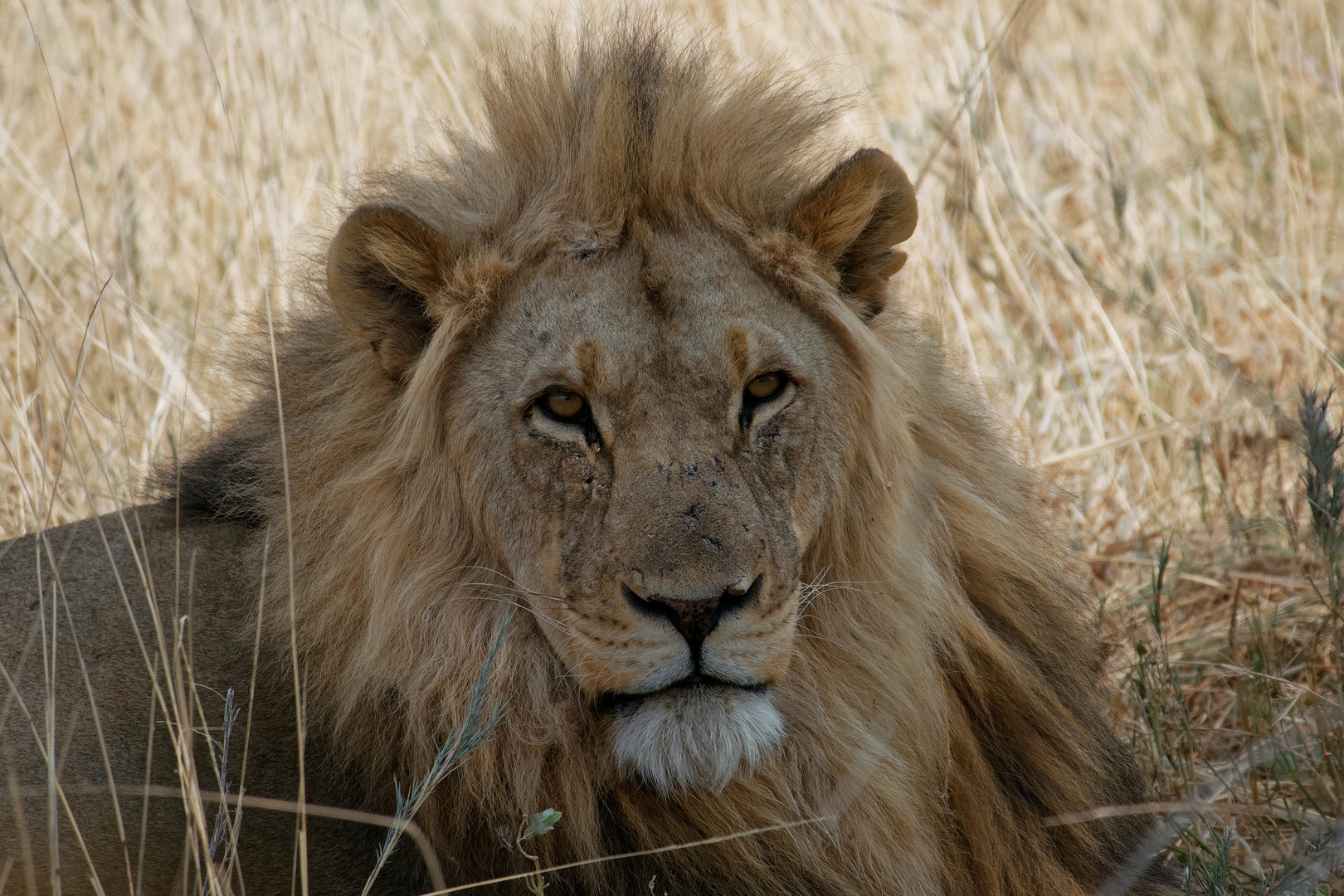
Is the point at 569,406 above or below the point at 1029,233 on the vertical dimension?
below

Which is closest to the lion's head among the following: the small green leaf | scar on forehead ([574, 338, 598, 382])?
scar on forehead ([574, 338, 598, 382])

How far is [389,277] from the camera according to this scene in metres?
2.92

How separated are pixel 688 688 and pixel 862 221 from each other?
1154mm

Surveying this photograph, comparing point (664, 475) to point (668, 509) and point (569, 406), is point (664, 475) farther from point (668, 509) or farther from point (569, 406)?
point (569, 406)

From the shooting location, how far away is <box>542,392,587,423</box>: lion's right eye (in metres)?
2.79

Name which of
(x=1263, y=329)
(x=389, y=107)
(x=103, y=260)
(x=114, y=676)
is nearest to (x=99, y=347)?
(x=103, y=260)

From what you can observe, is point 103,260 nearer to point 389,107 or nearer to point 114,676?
point 389,107

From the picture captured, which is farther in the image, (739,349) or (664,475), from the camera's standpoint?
(739,349)

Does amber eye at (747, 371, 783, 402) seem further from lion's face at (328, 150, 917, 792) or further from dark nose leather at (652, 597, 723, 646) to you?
dark nose leather at (652, 597, 723, 646)

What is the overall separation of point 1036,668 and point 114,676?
7.34 feet

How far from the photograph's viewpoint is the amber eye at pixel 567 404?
279 centimetres

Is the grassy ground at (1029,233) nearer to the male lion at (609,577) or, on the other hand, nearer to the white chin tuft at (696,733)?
the male lion at (609,577)

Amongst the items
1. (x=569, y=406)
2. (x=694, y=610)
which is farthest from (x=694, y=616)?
(x=569, y=406)

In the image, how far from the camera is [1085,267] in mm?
5449
